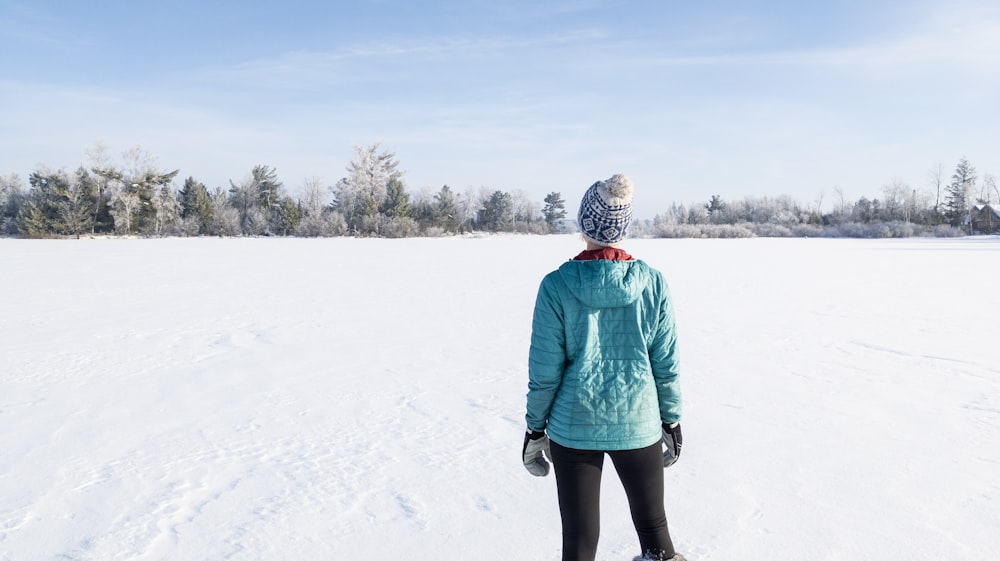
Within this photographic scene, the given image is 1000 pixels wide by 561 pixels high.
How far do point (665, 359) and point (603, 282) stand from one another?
35 cm

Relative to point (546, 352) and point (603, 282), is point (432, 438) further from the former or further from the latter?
point (603, 282)

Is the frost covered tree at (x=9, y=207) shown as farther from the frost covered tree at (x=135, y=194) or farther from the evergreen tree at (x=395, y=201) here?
the evergreen tree at (x=395, y=201)

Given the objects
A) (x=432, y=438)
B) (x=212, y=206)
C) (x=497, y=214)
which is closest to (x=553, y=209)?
(x=497, y=214)

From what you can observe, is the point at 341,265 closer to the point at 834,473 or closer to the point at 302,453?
the point at 302,453

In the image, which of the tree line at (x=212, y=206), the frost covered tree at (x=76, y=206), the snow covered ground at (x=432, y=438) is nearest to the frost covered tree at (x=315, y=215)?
the tree line at (x=212, y=206)

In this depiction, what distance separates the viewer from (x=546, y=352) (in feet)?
5.85

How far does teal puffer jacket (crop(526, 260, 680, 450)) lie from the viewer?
5.70 feet

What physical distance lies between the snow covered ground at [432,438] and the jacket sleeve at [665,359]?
2.79 ft

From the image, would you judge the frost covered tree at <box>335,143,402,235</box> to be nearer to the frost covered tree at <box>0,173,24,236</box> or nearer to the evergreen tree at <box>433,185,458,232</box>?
the evergreen tree at <box>433,185,458,232</box>

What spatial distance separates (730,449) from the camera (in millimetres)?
3568

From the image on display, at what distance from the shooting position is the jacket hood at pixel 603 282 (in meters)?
1.71

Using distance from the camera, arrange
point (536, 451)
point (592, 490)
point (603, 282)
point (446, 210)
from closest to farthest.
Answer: point (603, 282) < point (592, 490) < point (536, 451) < point (446, 210)

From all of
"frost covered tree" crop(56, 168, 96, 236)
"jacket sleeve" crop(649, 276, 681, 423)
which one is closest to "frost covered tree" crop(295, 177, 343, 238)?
"frost covered tree" crop(56, 168, 96, 236)

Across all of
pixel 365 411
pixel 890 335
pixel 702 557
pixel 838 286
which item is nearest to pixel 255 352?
pixel 365 411
